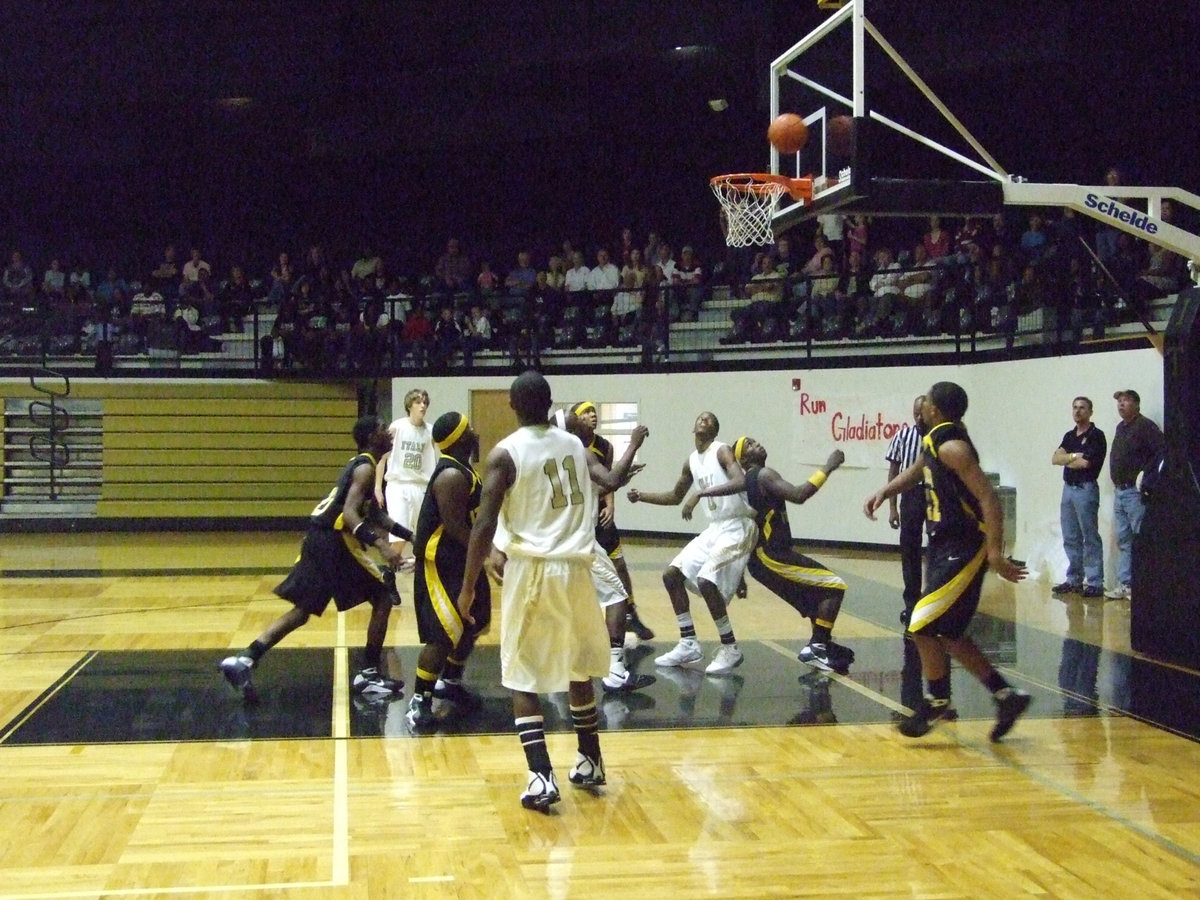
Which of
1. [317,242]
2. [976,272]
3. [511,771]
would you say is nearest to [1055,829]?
[511,771]

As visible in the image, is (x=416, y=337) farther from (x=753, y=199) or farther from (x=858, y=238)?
(x=753, y=199)

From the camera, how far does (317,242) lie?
23.7 m

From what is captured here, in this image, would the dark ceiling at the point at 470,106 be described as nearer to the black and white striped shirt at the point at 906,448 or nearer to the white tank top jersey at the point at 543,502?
the black and white striped shirt at the point at 906,448

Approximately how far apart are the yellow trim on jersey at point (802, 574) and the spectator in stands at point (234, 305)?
44.4 ft

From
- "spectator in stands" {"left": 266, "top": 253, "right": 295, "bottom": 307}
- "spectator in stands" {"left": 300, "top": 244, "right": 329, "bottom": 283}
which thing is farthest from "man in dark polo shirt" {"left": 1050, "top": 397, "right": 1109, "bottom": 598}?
"spectator in stands" {"left": 300, "top": 244, "right": 329, "bottom": 283}

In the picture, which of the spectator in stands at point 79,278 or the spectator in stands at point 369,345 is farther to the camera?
the spectator in stands at point 79,278

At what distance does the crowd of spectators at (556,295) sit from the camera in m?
15.8

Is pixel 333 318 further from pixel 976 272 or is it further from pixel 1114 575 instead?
pixel 1114 575

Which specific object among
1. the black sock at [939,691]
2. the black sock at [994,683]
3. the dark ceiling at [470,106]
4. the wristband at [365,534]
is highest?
the dark ceiling at [470,106]

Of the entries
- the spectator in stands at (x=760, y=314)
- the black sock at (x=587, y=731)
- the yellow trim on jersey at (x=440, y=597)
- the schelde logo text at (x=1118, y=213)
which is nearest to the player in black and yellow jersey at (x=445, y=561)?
the yellow trim on jersey at (x=440, y=597)

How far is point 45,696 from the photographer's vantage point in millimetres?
8008

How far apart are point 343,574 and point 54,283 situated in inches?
632

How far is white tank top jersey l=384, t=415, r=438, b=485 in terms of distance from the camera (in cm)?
1283

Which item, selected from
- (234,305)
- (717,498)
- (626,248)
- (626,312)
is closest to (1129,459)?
(717,498)
